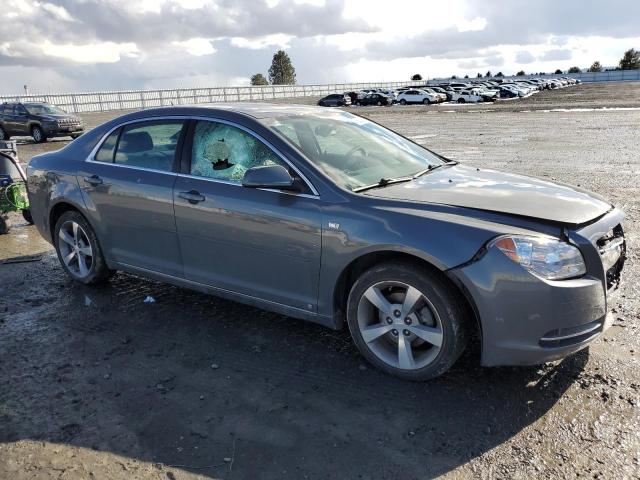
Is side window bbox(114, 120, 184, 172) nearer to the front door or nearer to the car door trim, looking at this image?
the car door trim

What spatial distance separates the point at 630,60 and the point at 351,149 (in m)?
133

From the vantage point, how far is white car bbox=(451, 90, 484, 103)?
5225 centimetres

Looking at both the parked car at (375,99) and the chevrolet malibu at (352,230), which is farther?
the parked car at (375,99)

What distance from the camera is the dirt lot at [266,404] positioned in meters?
2.87

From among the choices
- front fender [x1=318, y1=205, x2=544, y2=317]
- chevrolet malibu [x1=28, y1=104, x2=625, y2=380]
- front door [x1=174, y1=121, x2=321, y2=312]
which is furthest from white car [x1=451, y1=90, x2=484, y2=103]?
front fender [x1=318, y1=205, x2=544, y2=317]

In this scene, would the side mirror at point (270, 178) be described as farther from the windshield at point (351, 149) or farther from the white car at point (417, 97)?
the white car at point (417, 97)

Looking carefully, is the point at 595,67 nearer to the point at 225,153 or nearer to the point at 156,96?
the point at 156,96

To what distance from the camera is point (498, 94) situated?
54.4m

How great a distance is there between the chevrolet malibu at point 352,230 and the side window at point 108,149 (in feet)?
0.06

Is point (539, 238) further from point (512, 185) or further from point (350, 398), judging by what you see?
point (350, 398)

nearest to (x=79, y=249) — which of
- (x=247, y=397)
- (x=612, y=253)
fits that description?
(x=247, y=397)

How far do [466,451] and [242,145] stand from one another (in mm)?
2542

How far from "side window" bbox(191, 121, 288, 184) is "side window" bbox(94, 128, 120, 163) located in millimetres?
1011

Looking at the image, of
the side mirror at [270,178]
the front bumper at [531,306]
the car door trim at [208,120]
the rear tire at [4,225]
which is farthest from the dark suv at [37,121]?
the front bumper at [531,306]
